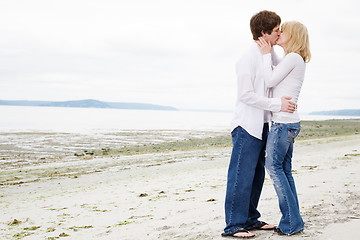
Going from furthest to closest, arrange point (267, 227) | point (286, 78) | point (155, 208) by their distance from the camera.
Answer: point (155, 208)
point (267, 227)
point (286, 78)

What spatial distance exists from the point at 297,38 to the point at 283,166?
136 centimetres

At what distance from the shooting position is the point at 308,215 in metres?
4.37

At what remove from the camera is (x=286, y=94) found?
3.58 m

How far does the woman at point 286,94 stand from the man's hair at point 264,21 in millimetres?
103

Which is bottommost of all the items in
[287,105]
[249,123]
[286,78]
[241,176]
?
[241,176]

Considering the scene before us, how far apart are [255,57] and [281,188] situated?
1.40 metres

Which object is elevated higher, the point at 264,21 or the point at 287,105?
the point at 264,21

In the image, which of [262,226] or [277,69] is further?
[262,226]

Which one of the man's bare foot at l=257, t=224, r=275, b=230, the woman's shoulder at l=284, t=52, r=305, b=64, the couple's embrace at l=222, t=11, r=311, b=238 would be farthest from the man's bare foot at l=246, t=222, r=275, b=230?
the woman's shoulder at l=284, t=52, r=305, b=64

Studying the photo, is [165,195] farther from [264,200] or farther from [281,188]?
[281,188]

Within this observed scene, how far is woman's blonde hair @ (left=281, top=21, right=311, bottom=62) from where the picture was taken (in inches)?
137

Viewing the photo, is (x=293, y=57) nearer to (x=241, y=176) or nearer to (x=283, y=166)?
(x=283, y=166)

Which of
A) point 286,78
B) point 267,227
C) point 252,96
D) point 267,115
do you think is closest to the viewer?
point 252,96

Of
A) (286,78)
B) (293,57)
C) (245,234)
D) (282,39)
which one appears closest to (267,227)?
(245,234)
